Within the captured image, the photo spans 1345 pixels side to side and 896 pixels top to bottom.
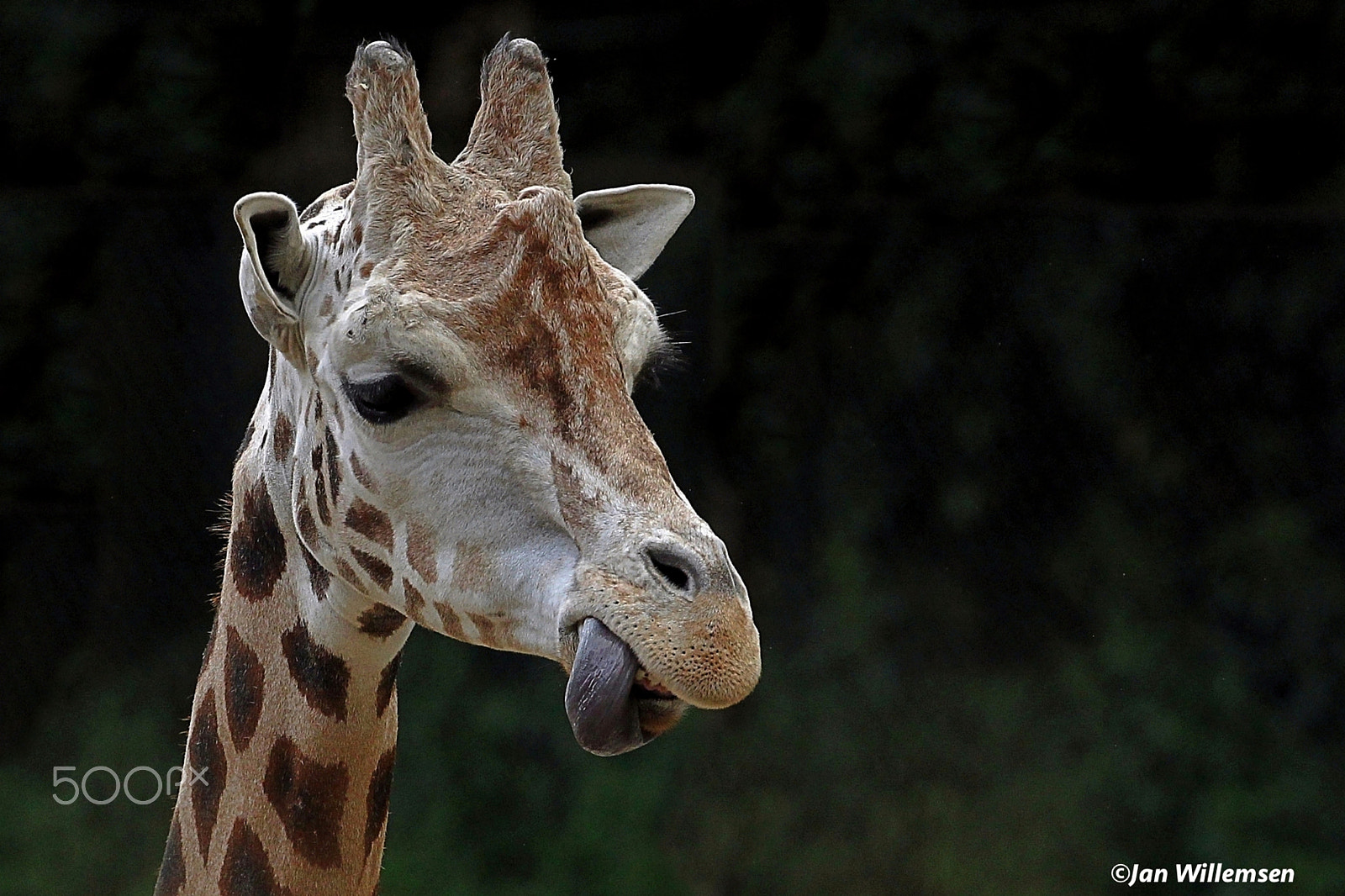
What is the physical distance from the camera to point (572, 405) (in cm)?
212

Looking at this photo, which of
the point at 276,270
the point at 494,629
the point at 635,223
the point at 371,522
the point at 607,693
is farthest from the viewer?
the point at 635,223

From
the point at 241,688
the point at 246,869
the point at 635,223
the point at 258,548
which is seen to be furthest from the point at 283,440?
the point at 635,223

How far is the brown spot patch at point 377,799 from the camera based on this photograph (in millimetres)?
2463

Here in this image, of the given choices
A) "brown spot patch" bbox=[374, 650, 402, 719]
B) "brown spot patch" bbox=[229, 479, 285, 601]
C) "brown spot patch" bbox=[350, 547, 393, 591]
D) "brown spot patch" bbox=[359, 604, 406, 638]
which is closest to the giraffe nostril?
"brown spot patch" bbox=[350, 547, 393, 591]

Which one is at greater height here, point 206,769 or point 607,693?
point 607,693

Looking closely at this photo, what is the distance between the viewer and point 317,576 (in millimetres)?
2389

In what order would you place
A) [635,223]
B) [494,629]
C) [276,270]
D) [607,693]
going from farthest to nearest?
1. [635,223]
2. [276,270]
3. [494,629]
4. [607,693]

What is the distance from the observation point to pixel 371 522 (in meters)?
2.23

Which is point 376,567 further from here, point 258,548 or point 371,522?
point 258,548

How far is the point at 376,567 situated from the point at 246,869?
0.58m

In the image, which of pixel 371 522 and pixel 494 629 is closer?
pixel 494 629

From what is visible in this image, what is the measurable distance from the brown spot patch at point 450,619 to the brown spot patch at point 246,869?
0.56 m

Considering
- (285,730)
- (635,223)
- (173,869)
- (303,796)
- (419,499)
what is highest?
(635,223)

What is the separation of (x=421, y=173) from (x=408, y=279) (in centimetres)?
21
